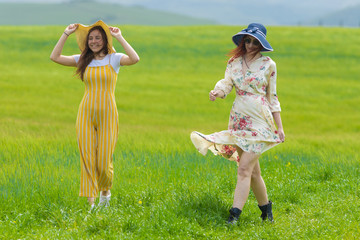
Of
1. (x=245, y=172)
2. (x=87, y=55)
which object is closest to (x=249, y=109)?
(x=245, y=172)

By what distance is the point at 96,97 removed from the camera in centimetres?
636

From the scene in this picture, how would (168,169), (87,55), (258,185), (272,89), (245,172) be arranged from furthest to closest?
(168,169)
(87,55)
(258,185)
(272,89)
(245,172)

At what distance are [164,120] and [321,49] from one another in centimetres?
1998

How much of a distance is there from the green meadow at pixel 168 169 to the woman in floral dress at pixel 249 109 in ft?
2.00

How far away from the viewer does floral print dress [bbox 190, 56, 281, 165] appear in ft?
20.3

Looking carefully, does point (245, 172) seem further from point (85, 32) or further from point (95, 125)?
point (85, 32)

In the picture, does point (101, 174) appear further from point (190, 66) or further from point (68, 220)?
point (190, 66)

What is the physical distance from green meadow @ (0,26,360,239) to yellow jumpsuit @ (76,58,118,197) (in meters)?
0.46

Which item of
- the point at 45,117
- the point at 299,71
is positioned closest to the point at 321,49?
the point at 299,71

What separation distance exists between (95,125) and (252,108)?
1821mm

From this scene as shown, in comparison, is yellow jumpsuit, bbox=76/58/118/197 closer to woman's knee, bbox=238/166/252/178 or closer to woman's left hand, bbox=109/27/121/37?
woman's left hand, bbox=109/27/121/37

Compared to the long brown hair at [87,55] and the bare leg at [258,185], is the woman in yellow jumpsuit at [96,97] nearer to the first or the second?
the long brown hair at [87,55]

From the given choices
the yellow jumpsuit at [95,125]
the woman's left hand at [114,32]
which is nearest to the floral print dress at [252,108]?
→ the yellow jumpsuit at [95,125]

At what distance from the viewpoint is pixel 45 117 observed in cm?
1598
